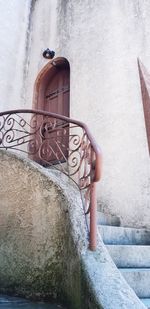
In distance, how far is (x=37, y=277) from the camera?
2859mm

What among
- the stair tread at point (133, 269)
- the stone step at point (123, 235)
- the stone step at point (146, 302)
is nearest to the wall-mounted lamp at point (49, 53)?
the stone step at point (123, 235)

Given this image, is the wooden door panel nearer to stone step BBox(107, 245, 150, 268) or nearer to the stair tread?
stone step BBox(107, 245, 150, 268)

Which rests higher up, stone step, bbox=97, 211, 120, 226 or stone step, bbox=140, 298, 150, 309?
stone step, bbox=97, 211, 120, 226

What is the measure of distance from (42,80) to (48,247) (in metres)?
5.03

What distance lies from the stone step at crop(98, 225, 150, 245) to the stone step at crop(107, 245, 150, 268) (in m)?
0.29

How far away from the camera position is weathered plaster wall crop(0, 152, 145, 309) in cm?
203

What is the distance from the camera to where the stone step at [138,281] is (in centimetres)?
269

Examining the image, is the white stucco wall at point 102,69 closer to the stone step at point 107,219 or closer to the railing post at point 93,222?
the stone step at point 107,219

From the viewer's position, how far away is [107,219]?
164 inches

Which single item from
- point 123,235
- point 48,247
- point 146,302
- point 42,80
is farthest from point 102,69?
point 146,302

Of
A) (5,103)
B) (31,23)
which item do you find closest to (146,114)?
(5,103)

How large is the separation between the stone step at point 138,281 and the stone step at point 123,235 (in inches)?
25.6

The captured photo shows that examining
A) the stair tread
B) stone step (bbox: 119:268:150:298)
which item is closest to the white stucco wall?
the stair tread

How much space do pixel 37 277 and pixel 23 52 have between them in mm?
6000
